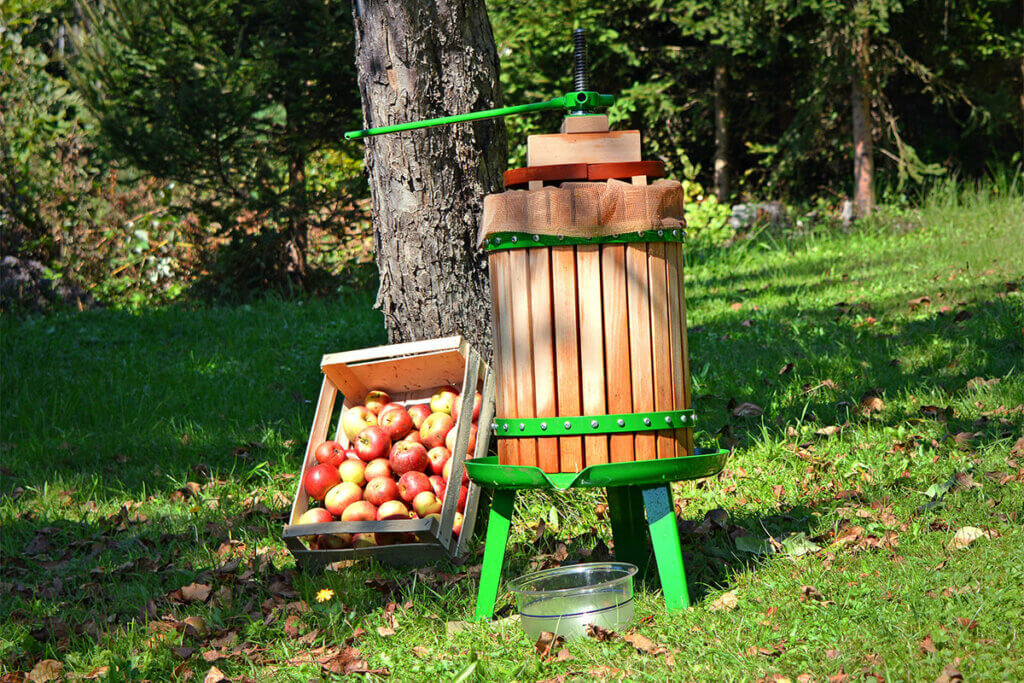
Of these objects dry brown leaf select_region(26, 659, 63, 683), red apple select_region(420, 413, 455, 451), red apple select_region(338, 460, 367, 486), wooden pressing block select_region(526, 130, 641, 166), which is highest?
wooden pressing block select_region(526, 130, 641, 166)

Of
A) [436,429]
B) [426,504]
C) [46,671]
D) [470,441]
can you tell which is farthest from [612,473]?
[46,671]

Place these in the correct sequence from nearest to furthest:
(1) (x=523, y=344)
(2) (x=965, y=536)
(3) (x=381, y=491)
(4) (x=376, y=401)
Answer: (1) (x=523, y=344), (2) (x=965, y=536), (3) (x=381, y=491), (4) (x=376, y=401)

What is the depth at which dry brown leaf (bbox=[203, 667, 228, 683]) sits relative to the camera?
103 inches

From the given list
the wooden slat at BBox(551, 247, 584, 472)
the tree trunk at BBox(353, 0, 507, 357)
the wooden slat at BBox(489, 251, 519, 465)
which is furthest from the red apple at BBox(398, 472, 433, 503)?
the wooden slat at BBox(551, 247, 584, 472)

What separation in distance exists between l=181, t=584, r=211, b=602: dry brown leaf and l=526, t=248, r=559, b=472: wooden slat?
1474mm

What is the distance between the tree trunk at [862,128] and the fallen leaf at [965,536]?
344 inches

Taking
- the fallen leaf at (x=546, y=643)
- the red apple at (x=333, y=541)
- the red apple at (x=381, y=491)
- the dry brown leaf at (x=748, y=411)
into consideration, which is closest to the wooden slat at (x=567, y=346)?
the fallen leaf at (x=546, y=643)

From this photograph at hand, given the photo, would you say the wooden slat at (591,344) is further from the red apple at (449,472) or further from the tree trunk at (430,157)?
the tree trunk at (430,157)

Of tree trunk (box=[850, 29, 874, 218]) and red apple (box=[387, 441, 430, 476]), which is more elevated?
tree trunk (box=[850, 29, 874, 218])

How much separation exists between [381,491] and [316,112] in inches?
272

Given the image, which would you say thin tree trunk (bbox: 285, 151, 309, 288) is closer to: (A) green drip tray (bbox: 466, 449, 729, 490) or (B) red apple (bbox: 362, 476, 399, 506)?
(B) red apple (bbox: 362, 476, 399, 506)

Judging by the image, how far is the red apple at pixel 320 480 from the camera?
142 inches

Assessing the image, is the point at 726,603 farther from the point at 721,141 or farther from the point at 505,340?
the point at 721,141

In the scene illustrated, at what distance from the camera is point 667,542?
2.61 m
